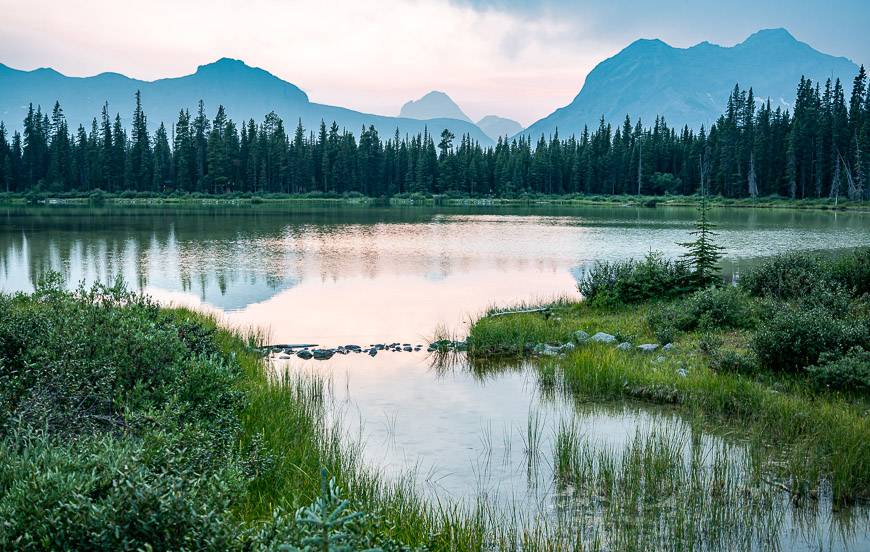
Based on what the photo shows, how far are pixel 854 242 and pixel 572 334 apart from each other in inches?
1401

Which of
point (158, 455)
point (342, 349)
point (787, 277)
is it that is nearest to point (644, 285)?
point (787, 277)

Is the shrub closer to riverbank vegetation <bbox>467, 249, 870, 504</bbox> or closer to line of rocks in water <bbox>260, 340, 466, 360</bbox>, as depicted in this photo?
riverbank vegetation <bbox>467, 249, 870, 504</bbox>

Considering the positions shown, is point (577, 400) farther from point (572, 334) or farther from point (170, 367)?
point (170, 367)

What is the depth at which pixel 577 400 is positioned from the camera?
1259 cm

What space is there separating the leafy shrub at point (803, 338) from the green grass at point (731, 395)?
1.73 feet

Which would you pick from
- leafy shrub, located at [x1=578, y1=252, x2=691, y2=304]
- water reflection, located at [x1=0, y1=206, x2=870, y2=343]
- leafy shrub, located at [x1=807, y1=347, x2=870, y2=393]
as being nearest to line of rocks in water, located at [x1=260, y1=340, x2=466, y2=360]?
water reflection, located at [x1=0, y1=206, x2=870, y2=343]

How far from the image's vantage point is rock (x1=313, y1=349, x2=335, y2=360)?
53.9 feet

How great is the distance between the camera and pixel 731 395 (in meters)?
11.5

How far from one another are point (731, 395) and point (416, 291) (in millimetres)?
16871

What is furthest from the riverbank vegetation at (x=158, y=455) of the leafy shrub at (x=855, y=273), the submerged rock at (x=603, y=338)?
the leafy shrub at (x=855, y=273)

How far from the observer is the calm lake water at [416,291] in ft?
31.6

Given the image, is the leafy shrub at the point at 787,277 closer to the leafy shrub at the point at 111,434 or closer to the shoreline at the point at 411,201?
the leafy shrub at the point at 111,434

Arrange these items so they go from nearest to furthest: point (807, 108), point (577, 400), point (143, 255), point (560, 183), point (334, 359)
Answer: point (577, 400)
point (334, 359)
point (143, 255)
point (807, 108)
point (560, 183)

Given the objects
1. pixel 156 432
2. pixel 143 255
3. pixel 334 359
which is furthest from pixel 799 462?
pixel 143 255
